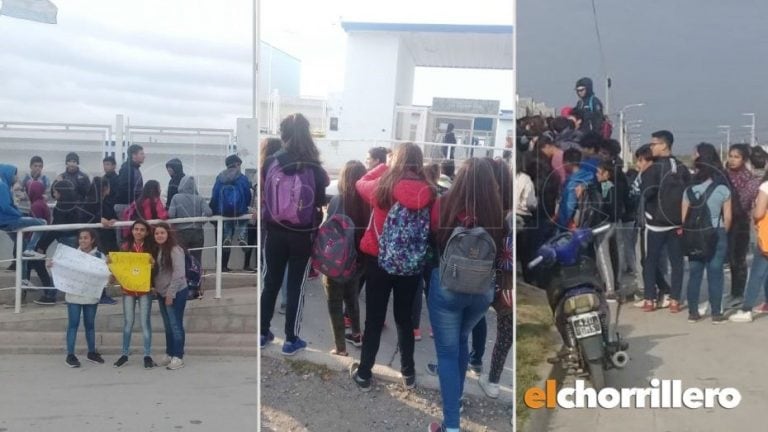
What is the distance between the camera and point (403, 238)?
6.73 ft

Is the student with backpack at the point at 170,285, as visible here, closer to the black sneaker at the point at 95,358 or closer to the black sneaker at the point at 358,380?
the black sneaker at the point at 95,358

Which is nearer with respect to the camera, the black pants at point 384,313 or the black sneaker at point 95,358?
the black pants at point 384,313

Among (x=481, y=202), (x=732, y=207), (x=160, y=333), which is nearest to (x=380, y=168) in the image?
(x=481, y=202)

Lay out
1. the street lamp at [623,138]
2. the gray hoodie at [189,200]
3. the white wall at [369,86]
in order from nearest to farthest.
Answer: the white wall at [369,86]
the street lamp at [623,138]
the gray hoodie at [189,200]

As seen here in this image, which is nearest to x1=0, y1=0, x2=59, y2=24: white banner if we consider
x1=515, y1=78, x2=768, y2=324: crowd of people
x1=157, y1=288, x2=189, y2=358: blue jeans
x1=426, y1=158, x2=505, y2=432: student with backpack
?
x1=157, y1=288, x2=189, y2=358: blue jeans

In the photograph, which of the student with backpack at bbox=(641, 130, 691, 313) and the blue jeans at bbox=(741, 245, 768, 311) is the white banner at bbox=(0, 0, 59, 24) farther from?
the blue jeans at bbox=(741, 245, 768, 311)

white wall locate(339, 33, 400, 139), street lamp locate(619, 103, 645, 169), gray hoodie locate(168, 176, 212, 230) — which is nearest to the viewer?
white wall locate(339, 33, 400, 139)

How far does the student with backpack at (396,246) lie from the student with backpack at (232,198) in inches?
13.3

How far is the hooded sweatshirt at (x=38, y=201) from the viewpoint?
2.18 meters

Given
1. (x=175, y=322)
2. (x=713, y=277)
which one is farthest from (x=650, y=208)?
(x=175, y=322)

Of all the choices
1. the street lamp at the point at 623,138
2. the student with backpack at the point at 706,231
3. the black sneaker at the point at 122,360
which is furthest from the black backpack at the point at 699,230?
the black sneaker at the point at 122,360

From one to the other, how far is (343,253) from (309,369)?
0.36m

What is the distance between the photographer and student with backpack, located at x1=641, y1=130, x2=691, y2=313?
6.78 ft

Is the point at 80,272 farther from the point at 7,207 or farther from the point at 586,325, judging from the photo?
the point at 586,325
